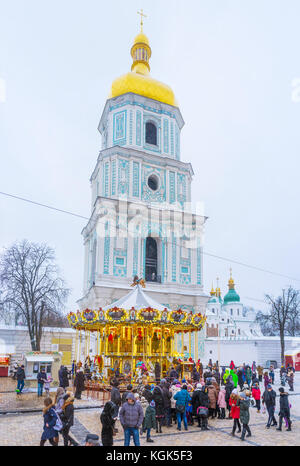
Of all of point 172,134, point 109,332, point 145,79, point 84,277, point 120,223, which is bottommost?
point 109,332

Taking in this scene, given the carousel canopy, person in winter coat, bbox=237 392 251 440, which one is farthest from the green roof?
person in winter coat, bbox=237 392 251 440

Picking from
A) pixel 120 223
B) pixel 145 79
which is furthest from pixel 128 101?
pixel 120 223

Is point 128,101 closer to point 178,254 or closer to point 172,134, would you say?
point 172,134

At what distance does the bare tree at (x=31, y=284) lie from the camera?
29.6 meters

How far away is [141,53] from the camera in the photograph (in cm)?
3975

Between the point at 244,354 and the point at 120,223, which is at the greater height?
the point at 120,223

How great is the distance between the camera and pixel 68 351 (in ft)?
103

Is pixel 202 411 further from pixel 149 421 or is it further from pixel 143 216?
pixel 143 216

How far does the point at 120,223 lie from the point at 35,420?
18.9 m

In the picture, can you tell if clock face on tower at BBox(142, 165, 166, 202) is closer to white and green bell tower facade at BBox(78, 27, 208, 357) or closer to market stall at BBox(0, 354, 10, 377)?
white and green bell tower facade at BBox(78, 27, 208, 357)

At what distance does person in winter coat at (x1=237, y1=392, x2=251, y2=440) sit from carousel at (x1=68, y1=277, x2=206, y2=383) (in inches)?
314

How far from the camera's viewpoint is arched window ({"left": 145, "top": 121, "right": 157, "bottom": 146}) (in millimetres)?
34781

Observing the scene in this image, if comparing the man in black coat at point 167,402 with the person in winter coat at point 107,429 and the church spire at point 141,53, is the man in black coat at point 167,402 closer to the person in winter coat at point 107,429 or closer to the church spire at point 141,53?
the person in winter coat at point 107,429

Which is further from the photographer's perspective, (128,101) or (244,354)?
(244,354)
